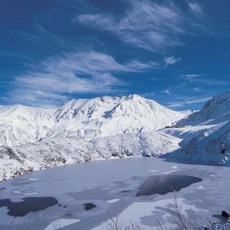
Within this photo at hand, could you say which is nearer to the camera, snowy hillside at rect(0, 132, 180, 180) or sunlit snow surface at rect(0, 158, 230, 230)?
sunlit snow surface at rect(0, 158, 230, 230)

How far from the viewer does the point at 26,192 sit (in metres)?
49.3

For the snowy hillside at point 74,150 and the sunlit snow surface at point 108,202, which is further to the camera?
the snowy hillside at point 74,150

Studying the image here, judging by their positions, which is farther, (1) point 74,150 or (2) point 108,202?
(1) point 74,150

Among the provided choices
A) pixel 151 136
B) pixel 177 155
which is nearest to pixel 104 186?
pixel 177 155

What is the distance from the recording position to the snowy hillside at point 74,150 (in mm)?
82375

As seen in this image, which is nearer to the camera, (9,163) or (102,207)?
(102,207)

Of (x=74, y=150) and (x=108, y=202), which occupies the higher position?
(x=74, y=150)

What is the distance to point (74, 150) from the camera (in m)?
108

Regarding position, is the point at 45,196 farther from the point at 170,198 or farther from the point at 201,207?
the point at 201,207

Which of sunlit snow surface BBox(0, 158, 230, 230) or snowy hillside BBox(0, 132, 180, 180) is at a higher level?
snowy hillside BBox(0, 132, 180, 180)

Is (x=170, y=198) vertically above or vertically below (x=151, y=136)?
below

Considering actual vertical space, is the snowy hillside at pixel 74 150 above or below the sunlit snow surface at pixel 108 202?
above

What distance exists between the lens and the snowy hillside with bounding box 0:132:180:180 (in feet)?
270

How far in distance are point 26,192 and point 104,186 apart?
12415 mm
